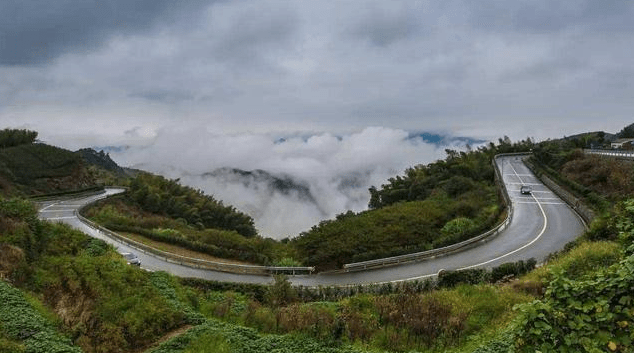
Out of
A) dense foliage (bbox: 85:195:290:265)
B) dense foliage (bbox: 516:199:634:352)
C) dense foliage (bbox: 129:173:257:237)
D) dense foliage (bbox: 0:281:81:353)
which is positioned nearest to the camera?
dense foliage (bbox: 516:199:634:352)

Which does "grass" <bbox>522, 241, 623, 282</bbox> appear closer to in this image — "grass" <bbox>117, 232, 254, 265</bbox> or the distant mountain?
"grass" <bbox>117, 232, 254, 265</bbox>

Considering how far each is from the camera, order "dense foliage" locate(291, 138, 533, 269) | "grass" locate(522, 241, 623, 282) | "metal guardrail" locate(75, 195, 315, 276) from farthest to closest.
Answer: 1. "dense foliage" locate(291, 138, 533, 269)
2. "metal guardrail" locate(75, 195, 315, 276)
3. "grass" locate(522, 241, 623, 282)

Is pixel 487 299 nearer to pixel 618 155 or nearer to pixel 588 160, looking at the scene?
pixel 588 160

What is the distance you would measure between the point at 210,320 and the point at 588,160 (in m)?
48.0

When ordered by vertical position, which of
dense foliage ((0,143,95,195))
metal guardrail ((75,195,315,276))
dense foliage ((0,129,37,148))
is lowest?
metal guardrail ((75,195,315,276))

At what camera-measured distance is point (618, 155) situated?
5053 centimetres

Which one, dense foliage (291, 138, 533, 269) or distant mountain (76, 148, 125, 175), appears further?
distant mountain (76, 148, 125, 175)

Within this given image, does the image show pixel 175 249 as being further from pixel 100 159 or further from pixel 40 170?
pixel 100 159

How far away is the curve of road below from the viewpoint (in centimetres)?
2388

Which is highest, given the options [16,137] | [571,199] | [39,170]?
[16,137]

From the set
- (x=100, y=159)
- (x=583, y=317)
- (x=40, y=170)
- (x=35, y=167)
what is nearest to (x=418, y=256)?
(x=583, y=317)

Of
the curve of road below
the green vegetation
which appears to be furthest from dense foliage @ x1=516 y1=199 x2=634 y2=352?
the green vegetation

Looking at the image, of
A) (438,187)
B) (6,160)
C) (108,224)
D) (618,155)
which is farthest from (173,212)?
(618,155)

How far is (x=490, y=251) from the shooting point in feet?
89.6
